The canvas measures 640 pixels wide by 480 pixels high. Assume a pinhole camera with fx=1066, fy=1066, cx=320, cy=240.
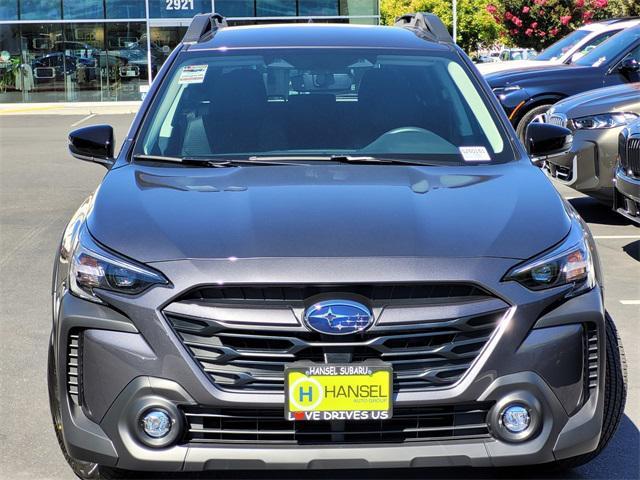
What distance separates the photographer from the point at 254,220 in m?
3.65

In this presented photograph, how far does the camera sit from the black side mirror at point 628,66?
13.5 meters

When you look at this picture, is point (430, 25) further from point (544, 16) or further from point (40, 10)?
point (40, 10)

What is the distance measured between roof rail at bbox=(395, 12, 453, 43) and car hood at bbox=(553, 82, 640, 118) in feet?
13.0

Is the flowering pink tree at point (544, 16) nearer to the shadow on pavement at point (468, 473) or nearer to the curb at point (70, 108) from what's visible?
the curb at point (70, 108)

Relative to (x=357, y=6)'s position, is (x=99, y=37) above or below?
below

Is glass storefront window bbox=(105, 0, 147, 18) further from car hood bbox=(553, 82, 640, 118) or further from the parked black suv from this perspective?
car hood bbox=(553, 82, 640, 118)

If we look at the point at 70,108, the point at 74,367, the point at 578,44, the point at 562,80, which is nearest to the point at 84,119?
the point at 70,108

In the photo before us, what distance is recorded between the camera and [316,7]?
35281 mm

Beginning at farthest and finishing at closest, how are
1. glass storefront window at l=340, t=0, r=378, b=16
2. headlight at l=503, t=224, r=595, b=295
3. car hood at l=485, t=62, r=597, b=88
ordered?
glass storefront window at l=340, t=0, r=378, b=16, car hood at l=485, t=62, r=597, b=88, headlight at l=503, t=224, r=595, b=295

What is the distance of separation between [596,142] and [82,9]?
27.6m

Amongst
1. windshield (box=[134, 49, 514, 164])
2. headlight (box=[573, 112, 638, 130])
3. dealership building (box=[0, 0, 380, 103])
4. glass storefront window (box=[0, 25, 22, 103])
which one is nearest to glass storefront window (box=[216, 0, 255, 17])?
dealership building (box=[0, 0, 380, 103])

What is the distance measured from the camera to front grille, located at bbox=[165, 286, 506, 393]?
3303mm

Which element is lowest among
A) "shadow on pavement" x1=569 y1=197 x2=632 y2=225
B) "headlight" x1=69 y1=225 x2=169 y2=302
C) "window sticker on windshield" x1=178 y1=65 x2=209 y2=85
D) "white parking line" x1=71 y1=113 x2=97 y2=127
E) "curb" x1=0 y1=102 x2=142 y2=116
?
"curb" x1=0 y1=102 x2=142 y2=116

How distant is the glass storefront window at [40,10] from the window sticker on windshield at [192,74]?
102 feet
